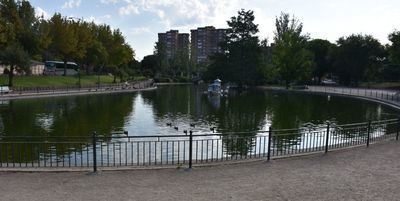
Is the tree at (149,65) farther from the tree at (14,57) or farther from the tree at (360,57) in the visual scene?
the tree at (14,57)

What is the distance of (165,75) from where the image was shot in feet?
455

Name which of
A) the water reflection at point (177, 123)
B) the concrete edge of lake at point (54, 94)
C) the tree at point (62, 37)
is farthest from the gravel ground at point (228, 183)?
the tree at point (62, 37)

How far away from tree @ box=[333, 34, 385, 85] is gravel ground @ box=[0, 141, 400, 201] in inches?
3260

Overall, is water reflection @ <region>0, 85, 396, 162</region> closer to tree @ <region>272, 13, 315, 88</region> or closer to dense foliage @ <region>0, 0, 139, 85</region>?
dense foliage @ <region>0, 0, 139, 85</region>

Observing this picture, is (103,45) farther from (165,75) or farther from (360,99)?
(360,99)

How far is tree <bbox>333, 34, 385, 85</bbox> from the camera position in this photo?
87750 millimetres

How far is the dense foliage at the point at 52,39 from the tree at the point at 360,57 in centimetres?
5407

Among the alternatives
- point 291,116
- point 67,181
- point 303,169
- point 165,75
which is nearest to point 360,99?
point 291,116

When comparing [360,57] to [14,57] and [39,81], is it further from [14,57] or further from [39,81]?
[14,57]

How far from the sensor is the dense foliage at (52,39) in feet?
190

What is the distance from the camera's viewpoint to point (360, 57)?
3460 inches

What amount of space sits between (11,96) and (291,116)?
3425 cm

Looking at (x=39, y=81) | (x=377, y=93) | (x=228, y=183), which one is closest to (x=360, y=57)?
(x=377, y=93)

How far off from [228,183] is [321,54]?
101 meters
